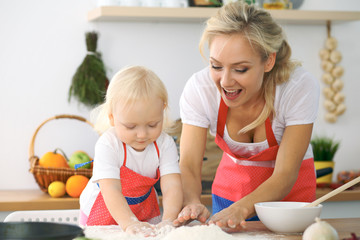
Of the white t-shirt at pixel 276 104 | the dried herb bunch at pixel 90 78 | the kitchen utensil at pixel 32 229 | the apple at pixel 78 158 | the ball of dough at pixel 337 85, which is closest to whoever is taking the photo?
the kitchen utensil at pixel 32 229

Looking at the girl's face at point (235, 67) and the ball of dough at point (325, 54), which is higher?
the girl's face at point (235, 67)

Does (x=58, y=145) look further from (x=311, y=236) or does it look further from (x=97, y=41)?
(x=311, y=236)

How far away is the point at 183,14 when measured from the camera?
109 inches

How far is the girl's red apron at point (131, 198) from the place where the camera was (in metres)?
1.52

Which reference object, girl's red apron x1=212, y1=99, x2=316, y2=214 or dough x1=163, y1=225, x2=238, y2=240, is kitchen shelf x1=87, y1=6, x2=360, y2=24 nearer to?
girl's red apron x1=212, y1=99, x2=316, y2=214

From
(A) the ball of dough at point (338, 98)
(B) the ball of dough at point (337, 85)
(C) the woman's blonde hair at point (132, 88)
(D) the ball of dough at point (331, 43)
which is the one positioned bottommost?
(A) the ball of dough at point (338, 98)

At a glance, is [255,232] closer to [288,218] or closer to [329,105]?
[288,218]

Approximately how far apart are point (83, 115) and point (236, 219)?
166 cm

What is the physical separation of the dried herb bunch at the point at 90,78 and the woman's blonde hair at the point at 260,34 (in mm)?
1256

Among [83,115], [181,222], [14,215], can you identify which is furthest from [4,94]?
[181,222]

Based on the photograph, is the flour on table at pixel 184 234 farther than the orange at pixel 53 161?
No

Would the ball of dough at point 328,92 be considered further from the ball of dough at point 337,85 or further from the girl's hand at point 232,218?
the girl's hand at point 232,218

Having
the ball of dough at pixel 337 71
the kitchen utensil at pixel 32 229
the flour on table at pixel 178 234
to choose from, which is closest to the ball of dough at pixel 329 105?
the ball of dough at pixel 337 71

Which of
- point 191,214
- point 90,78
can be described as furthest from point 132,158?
point 90,78
